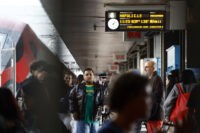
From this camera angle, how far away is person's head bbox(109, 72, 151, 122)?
5.33ft

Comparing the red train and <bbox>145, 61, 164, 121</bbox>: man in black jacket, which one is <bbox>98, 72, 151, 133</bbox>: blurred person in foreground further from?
<bbox>145, 61, 164, 121</bbox>: man in black jacket

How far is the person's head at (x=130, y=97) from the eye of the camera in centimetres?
162

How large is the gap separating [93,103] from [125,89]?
404cm

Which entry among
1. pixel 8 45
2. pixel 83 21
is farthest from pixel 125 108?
pixel 83 21

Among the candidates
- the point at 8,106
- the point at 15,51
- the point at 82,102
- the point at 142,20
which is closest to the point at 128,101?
the point at 8,106

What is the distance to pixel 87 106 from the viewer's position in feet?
18.5

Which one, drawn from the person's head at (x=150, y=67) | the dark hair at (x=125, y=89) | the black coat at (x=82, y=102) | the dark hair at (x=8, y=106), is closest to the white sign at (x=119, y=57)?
the person's head at (x=150, y=67)

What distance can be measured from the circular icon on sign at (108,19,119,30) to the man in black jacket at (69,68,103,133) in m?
1.94

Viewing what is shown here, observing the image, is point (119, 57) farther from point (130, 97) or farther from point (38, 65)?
point (130, 97)

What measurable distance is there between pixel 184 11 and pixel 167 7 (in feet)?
1.57

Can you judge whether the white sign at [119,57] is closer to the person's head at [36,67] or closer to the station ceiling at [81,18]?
the station ceiling at [81,18]

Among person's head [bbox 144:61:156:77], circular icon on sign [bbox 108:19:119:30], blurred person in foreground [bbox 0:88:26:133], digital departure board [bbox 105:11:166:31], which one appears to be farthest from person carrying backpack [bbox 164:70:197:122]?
blurred person in foreground [bbox 0:88:26:133]

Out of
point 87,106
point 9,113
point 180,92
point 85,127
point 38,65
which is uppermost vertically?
point 38,65

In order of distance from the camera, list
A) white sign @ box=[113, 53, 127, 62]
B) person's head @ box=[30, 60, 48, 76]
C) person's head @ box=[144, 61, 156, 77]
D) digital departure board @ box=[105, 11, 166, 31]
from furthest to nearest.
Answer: white sign @ box=[113, 53, 127, 62], digital departure board @ box=[105, 11, 166, 31], person's head @ box=[144, 61, 156, 77], person's head @ box=[30, 60, 48, 76]
